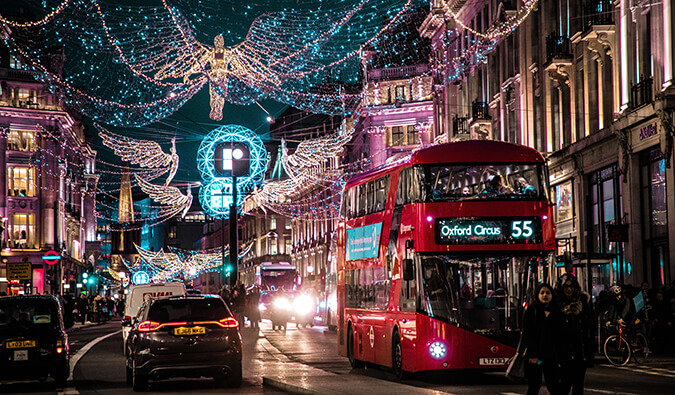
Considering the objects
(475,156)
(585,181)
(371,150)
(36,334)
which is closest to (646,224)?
(585,181)

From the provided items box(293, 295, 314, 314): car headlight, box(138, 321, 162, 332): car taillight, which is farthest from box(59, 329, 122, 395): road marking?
box(293, 295, 314, 314): car headlight

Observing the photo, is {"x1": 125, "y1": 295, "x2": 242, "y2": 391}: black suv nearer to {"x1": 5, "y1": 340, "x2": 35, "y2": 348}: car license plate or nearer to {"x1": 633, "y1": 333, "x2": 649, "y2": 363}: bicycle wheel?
{"x1": 5, "y1": 340, "x2": 35, "y2": 348}: car license plate

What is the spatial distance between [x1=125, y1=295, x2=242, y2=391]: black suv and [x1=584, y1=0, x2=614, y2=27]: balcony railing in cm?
1992

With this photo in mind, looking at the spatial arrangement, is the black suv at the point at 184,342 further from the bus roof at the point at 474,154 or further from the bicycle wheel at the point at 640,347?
the bicycle wheel at the point at 640,347

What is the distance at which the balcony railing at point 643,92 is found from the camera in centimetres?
2933

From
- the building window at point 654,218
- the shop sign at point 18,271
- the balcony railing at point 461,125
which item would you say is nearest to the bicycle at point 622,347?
the building window at point 654,218

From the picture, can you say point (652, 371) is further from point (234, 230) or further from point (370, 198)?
point (234, 230)

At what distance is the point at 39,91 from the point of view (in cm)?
8362

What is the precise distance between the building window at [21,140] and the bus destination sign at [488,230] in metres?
68.1

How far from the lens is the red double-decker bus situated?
17.3m

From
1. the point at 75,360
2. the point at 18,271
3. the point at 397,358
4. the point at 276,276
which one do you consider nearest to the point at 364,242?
the point at 397,358

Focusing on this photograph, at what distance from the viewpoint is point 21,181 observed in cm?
8062

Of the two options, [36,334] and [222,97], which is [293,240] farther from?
[36,334]

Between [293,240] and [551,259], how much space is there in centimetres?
9575
